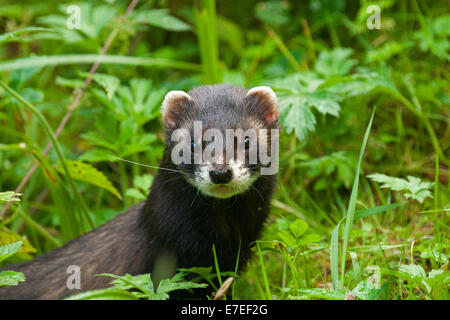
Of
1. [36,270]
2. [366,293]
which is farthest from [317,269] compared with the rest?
[36,270]

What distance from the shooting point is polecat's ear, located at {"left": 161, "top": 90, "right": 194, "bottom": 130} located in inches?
142

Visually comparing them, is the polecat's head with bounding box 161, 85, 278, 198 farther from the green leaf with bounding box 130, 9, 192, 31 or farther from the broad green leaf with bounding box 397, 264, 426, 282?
the green leaf with bounding box 130, 9, 192, 31

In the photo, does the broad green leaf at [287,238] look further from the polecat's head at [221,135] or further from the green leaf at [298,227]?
the polecat's head at [221,135]

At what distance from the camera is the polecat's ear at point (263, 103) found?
3.65m

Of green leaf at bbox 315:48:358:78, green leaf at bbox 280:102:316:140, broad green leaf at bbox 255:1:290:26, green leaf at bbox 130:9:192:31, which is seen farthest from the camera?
broad green leaf at bbox 255:1:290:26

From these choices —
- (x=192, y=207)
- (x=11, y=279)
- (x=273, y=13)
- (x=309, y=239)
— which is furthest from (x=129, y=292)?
(x=273, y=13)

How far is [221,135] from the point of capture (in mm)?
3324

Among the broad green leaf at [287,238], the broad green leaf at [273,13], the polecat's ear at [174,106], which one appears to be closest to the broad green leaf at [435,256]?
the broad green leaf at [287,238]

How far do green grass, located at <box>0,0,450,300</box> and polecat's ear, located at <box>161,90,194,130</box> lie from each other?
2.85 ft

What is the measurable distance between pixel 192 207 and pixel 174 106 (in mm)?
661

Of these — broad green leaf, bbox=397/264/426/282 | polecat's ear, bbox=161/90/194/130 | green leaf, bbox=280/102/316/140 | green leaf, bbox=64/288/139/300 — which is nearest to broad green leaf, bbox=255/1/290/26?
green leaf, bbox=280/102/316/140

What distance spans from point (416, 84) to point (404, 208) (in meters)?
1.78

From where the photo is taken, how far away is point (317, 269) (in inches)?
160
